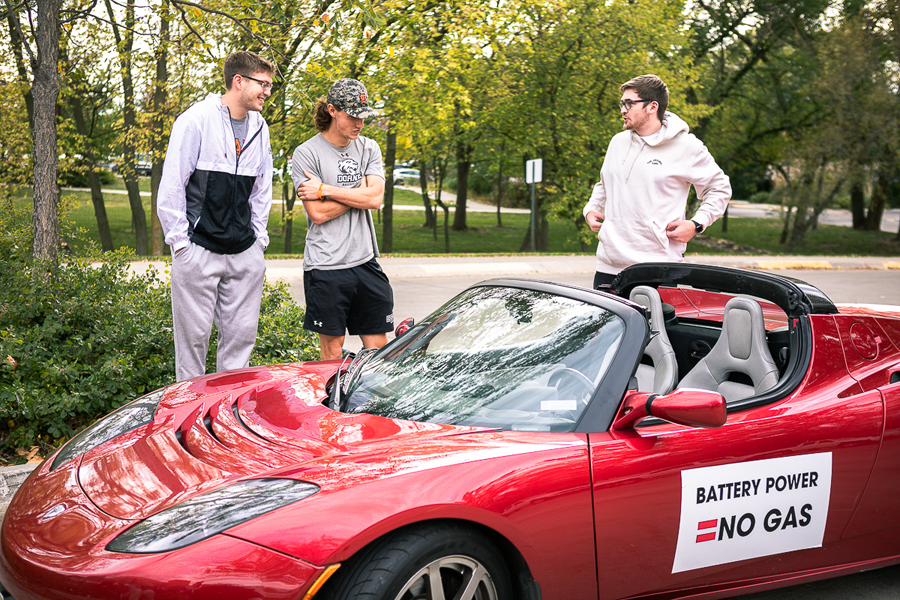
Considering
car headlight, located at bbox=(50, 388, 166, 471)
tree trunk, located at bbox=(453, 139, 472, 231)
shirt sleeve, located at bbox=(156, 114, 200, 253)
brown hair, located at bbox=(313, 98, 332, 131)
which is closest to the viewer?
car headlight, located at bbox=(50, 388, 166, 471)

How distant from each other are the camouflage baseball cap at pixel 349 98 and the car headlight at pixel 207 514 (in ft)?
8.79

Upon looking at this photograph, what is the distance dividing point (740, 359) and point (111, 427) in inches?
95.8

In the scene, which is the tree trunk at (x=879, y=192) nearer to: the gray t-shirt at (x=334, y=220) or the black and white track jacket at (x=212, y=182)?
the gray t-shirt at (x=334, y=220)

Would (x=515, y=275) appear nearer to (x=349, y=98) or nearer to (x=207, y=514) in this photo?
(x=349, y=98)

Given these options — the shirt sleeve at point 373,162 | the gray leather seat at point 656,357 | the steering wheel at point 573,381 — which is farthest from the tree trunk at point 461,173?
the steering wheel at point 573,381

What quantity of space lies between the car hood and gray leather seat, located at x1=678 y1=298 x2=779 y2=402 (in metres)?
1.21

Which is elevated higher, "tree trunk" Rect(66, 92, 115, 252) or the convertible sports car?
"tree trunk" Rect(66, 92, 115, 252)

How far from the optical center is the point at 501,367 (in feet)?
8.71

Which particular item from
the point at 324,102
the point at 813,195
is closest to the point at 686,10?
the point at 813,195

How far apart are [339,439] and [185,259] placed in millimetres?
2171

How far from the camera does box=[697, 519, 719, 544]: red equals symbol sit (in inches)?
95.3

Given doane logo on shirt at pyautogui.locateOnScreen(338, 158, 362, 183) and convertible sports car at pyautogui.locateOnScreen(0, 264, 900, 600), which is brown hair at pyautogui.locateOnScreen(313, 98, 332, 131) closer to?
doane logo on shirt at pyautogui.locateOnScreen(338, 158, 362, 183)

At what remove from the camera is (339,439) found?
234 cm

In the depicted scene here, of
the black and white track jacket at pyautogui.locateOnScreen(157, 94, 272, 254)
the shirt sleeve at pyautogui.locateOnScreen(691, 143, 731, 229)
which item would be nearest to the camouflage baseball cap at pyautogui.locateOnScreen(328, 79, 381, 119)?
the black and white track jacket at pyautogui.locateOnScreen(157, 94, 272, 254)
